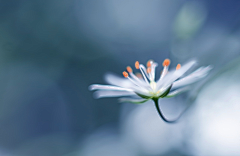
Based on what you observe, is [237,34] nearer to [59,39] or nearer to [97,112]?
[97,112]

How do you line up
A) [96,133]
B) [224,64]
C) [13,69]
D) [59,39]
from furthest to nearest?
[59,39]
[13,69]
[96,133]
[224,64]

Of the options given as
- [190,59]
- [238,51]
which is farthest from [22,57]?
[238,51]

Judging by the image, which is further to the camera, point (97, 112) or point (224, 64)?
point (97, 112)

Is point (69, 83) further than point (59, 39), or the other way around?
point (59, 39)

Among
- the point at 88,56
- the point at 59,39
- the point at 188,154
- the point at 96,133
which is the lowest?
the point at 188,154

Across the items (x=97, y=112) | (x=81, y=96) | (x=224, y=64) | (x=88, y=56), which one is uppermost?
(x=88, y=56)

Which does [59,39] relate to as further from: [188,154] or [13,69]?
[188,154]

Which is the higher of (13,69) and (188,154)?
(13,69)

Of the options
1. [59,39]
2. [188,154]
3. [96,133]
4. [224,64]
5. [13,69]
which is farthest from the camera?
[59,39]

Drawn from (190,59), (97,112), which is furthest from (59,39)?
(190,59)
